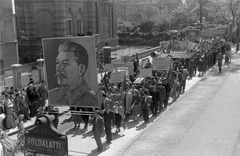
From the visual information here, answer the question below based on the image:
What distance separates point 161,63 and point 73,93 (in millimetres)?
7325

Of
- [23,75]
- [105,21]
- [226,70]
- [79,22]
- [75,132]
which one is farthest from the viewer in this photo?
[105,21]


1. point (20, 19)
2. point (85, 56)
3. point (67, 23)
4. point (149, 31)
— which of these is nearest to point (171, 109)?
point (85, 56)

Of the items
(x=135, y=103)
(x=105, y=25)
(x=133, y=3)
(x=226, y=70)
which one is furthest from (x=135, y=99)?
(x=133, y=3)

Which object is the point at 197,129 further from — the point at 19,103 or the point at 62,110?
the point at 19,103

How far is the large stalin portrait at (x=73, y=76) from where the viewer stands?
39.5ft

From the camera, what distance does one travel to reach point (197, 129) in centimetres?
1316

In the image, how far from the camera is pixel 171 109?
16.3m

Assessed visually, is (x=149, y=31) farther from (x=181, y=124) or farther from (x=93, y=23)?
(x=181, y=124)

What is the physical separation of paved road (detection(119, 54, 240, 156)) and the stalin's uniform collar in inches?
101

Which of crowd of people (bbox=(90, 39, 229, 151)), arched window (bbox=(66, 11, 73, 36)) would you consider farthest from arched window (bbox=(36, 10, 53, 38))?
crowd of people (bbox=(90, 39, 229, 151))

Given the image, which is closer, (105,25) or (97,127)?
(97,127)

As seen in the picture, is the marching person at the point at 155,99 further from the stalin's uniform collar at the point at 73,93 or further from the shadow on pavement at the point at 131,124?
the stalin's uniform collar at the point at 73,93

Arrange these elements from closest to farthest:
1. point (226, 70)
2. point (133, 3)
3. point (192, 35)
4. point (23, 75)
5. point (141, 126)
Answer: point (141, 126) → point (23, 75) → point (226, 70) → point (192, 35) → point (133, 3)

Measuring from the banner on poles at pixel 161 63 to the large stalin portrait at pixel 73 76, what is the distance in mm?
7131
